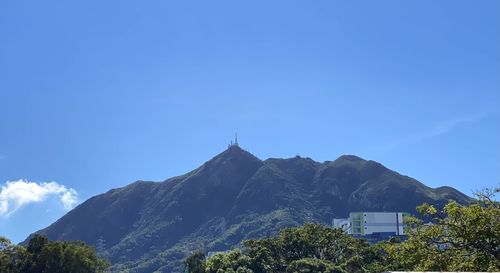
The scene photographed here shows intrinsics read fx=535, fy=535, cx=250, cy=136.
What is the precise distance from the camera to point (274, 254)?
42562 mm

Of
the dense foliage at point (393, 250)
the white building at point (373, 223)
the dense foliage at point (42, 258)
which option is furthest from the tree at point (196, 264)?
the white building at point (373, 223)

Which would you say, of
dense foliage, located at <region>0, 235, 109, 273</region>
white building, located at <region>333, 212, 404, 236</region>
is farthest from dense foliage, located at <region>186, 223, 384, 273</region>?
white building, located at <region>333, 212, 404, 236</region>

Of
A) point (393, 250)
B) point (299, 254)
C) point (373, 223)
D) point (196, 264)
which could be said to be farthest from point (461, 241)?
point (373, 223)

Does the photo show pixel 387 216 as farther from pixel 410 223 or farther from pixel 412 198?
pixel 410 223

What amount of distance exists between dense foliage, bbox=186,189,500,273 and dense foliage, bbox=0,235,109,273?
941 cm

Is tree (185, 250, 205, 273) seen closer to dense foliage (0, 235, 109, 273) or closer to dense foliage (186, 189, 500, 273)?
dense foliage (186, 189, 500, 273)

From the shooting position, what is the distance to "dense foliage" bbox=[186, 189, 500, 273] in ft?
49.1

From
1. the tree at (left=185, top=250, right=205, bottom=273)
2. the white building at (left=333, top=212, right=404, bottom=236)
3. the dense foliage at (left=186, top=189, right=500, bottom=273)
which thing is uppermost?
the white building at (left=333, top=212, right=404, bottom=236)

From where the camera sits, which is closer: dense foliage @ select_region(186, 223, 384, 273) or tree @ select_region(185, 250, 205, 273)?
dense foliage @ select_region(186, 223, 384, 273)

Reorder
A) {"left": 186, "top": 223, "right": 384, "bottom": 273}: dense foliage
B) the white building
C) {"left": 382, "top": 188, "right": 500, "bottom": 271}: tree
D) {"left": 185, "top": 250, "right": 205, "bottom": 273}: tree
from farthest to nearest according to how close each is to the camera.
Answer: the white building → {"left": 185, "top": 250, "right": 205, "bottom": 273}: tree → {"left": 186, "top": 223, "right": 384, "bottom": 273}: dense foliage → {"left": 382, "top": 188, "right": 500, "bottom": 271}: tree

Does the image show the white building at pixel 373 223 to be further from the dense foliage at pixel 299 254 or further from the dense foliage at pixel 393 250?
the dense foliage at pixel 393 250

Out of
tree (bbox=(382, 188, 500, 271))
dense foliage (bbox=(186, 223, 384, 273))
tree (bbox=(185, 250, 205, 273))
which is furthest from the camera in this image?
tree (bbox=(185, 250, 205, 273))

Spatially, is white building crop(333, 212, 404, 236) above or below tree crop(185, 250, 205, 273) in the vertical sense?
above

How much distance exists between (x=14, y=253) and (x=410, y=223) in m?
32.6
